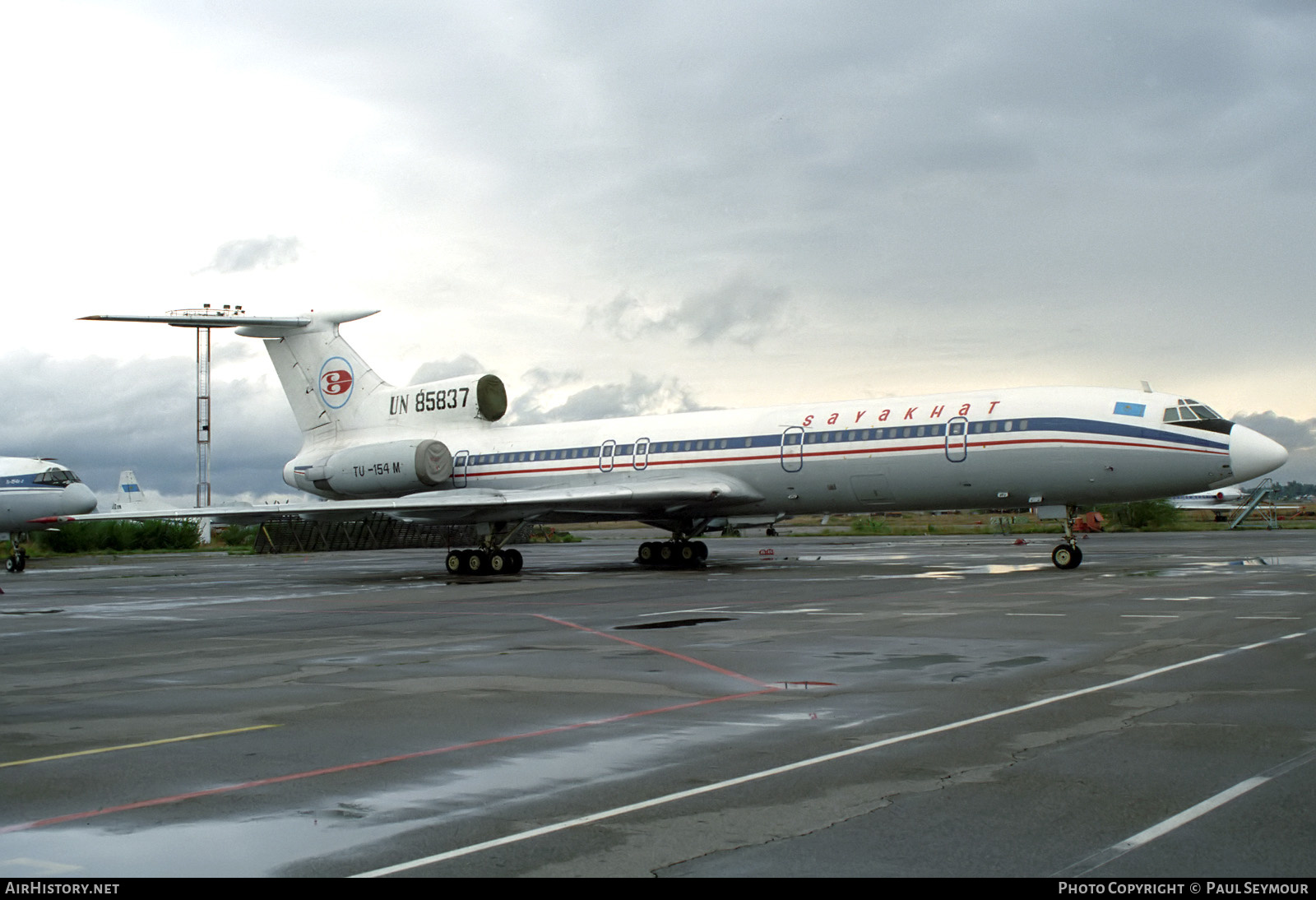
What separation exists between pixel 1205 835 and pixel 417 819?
355 cm

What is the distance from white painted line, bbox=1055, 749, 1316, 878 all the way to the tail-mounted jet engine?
28648 mm

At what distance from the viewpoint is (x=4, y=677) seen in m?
10.9

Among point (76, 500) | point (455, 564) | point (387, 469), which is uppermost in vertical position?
point (387, 469)

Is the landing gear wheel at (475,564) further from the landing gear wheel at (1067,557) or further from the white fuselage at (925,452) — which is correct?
the landing gear wheel at (1067,557)

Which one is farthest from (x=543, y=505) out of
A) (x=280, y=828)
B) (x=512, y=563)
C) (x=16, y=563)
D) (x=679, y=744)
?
(x=280, y=828)

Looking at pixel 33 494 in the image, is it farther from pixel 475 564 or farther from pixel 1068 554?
pixel 1068 554

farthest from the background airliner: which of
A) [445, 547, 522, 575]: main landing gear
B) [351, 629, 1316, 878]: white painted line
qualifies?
[351, 629, 1316, 878]: white painted line

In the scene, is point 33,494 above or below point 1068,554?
above

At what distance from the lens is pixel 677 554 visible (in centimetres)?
3144

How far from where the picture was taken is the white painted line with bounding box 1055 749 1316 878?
441 cm

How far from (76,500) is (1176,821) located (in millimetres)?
41957

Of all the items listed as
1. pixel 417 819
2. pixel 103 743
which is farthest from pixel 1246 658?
pixel 103 743

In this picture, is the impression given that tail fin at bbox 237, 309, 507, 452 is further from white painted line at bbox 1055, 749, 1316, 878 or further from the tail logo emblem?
white painted line at bbox 1055, 749, 1316, 878

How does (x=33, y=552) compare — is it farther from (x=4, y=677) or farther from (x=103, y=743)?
(x=103, y=743)
